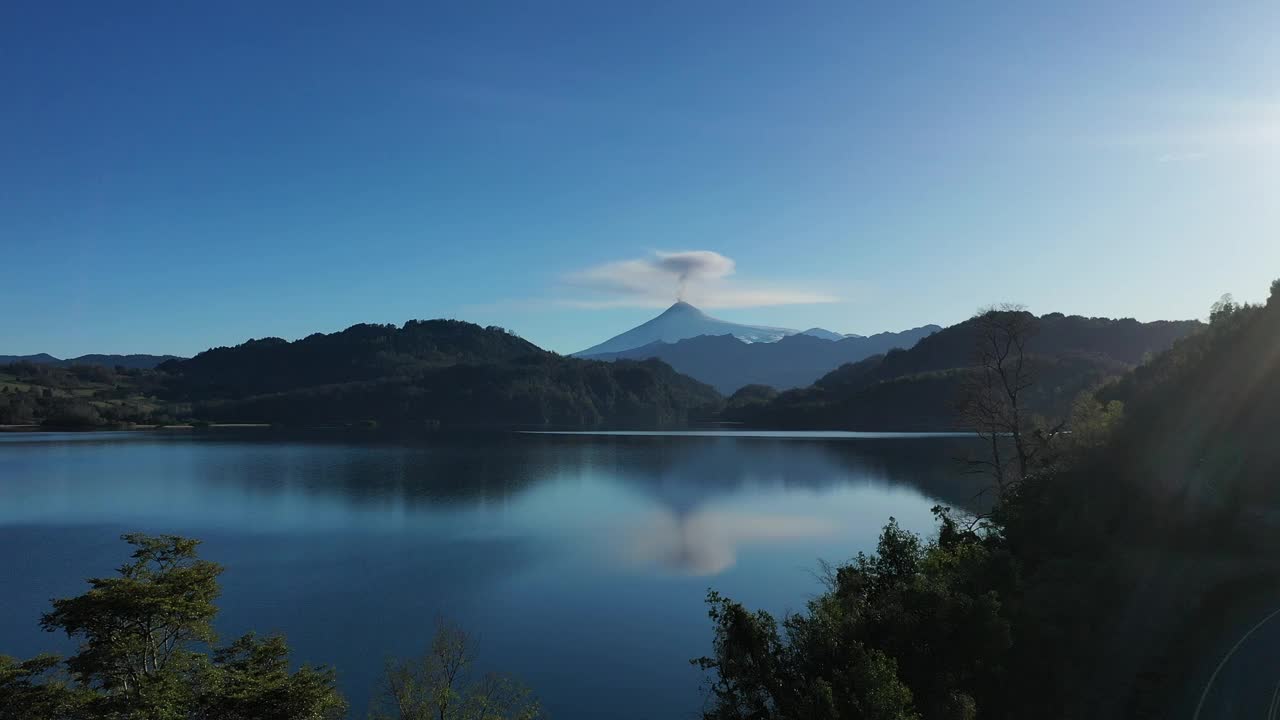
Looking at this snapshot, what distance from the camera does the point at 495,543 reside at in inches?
1779

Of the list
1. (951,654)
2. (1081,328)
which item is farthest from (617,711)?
(1081,328)

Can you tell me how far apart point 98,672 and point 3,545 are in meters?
34.4

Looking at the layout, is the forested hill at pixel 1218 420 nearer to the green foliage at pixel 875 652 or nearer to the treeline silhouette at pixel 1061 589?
the treeline silhouette at pixel 1061 589

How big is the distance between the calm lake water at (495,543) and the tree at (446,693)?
922mm

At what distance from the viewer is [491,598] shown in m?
32.7

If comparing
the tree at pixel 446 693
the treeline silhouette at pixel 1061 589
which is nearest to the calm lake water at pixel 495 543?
the tree at pixel 446 693

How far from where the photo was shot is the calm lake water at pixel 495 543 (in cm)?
2625

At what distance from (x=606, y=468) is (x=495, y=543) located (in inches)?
1823

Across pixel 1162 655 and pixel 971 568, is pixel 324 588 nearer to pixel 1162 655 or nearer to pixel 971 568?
pixel 971 568

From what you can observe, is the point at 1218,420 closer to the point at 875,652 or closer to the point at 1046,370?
the point at 875,652

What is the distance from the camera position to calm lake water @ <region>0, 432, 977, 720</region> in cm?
2625

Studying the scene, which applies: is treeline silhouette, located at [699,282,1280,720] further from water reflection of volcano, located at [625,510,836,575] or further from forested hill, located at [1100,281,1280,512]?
water reflection of volcano, located at [625,510,836,575]

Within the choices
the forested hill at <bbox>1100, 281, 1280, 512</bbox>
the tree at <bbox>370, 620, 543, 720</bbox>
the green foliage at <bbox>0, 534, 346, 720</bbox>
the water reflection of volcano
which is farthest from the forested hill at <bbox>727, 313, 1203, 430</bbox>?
the green foliage at <bbox>0, 534, 346, 720</bbox>

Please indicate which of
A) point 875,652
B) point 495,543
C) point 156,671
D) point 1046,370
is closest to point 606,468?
point 495,543
